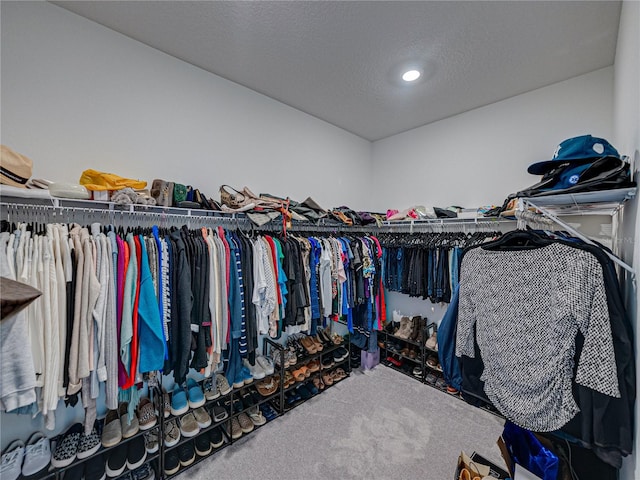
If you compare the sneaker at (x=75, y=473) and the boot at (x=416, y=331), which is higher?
the boot at (x=416, y=331)

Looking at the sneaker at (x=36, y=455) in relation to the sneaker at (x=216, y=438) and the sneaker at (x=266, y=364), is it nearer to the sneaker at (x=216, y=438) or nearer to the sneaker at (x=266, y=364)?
the sneaker at (x=216, y=438)

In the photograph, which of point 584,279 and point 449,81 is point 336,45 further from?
point 584,279

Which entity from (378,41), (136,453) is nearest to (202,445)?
(136,453)

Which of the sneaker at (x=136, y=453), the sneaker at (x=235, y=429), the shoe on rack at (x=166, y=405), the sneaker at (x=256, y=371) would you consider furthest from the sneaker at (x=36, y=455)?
the sneaker at (x=256, y=371)

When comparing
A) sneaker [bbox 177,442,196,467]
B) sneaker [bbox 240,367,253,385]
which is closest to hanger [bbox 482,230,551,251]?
sneaker [bbox 240,367,253,385]

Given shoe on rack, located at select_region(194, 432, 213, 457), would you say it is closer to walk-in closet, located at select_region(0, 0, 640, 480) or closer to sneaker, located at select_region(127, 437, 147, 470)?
walk-in closet, located at select_region(0, 0, 640, 480)

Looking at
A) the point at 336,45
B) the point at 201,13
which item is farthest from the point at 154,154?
the point at 336,45

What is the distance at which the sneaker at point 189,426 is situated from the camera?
186cm

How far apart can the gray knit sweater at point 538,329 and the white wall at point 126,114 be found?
2.13m

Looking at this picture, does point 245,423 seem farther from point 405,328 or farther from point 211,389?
point 405,328

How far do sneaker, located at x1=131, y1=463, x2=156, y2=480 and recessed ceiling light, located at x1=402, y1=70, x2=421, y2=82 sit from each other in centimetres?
350

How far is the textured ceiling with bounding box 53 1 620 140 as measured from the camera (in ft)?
5.27

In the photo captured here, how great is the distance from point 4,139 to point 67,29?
82 centimetres

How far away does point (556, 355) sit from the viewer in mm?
999
